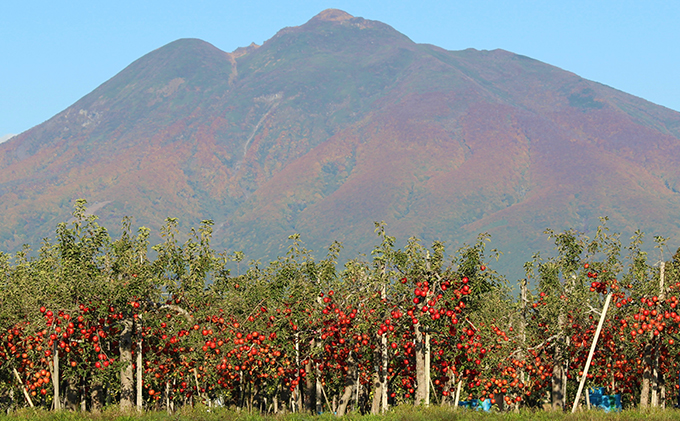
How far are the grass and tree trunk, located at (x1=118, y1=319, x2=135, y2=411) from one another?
1.66 m

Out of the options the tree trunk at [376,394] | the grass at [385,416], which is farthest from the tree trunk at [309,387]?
the grass at [385,416]

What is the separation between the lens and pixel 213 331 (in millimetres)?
26391

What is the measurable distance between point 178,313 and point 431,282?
28.5 feet

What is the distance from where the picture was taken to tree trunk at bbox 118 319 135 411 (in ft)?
86.2

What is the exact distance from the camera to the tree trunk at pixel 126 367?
26.3 meters

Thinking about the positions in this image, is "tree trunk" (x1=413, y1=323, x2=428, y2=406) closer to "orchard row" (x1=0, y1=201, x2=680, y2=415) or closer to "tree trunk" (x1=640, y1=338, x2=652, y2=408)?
"orchard row" (x1=0, y1=201, x2=680, y2=415)

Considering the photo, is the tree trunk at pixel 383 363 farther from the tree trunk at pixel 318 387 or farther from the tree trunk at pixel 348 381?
the tree trunk at pixel 318 387

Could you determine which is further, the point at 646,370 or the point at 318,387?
the point at 318,387

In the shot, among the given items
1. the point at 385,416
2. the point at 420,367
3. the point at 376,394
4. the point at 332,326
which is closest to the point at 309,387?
the point at 376,394

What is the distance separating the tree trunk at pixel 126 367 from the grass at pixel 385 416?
1.66 meters

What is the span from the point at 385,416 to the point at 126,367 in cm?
854

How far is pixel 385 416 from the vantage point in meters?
24.6

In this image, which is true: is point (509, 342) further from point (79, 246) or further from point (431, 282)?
point (79, 246)

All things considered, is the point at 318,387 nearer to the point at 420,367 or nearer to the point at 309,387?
the point at 309,387
